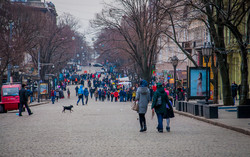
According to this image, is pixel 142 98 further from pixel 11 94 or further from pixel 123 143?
pixel 11 94

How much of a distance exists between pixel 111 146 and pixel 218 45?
752 inches

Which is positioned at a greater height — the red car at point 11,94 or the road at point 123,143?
the red car at point 11,94

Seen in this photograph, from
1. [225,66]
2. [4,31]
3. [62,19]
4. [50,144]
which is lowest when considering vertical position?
[50,144]

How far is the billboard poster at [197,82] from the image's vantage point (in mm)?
31094

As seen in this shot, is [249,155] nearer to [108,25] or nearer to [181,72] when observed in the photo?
[108,25]

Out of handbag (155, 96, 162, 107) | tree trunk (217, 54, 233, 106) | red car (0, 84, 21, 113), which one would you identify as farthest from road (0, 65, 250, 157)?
red car (0, 84, 21, 113)

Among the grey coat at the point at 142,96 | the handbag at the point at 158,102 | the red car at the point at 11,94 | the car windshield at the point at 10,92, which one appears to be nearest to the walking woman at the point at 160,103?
the handbag at the point at 158,102

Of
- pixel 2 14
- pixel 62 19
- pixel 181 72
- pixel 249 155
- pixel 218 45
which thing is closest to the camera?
pixel 249 155

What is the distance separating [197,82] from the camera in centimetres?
3141

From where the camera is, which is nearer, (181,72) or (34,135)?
(34,135)

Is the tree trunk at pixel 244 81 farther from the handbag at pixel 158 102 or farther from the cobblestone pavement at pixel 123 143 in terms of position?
the handbag at pixel 158 102

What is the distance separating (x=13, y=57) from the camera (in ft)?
157

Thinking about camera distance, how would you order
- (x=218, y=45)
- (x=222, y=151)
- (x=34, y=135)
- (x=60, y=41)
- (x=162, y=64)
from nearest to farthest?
(x=222, y=151) < (x=34, y=135) < (x=218, y=45) < (x=60, y=41) < (x=162, y=64)

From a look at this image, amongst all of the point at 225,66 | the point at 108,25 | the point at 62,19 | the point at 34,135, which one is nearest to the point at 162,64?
the point at 62,19
